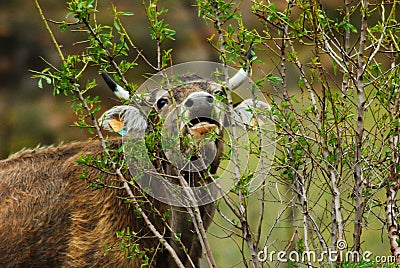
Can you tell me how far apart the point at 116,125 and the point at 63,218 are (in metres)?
0.77

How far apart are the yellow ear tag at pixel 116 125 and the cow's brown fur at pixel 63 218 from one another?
0.95 feet

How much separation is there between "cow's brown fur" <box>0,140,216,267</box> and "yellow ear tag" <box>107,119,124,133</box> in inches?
11.4

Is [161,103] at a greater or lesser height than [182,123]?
greater

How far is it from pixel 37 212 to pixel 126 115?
0.97 meters

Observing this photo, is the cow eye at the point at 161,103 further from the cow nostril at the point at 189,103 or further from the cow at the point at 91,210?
the cow nostril at the point at 189,103

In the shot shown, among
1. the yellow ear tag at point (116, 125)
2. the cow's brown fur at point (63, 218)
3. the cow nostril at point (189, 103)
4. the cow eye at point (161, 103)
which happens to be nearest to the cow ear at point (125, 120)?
the yellow ear tag at point (116, 125)

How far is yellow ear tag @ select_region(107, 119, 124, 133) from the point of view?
468 centimetres

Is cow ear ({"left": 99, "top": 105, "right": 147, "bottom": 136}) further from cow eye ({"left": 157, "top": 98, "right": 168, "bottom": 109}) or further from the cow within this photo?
cow eye ({"left": 157, "top": 98, "right": 168, "bottom": 109})

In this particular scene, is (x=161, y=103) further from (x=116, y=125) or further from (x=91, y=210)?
(x=91, y=210)

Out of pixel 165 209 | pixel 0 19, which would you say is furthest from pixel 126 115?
pixel 0 19

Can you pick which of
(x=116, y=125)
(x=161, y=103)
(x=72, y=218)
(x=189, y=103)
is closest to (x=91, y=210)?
(x=72, y=218)

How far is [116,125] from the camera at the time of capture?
185 inches

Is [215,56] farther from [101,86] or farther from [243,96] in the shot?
[243,96]

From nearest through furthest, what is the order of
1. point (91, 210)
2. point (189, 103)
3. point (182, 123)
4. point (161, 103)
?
1. point (182, 123)
2. point (189, 103)
3. point (161, 103)
4. point (91, 210)
